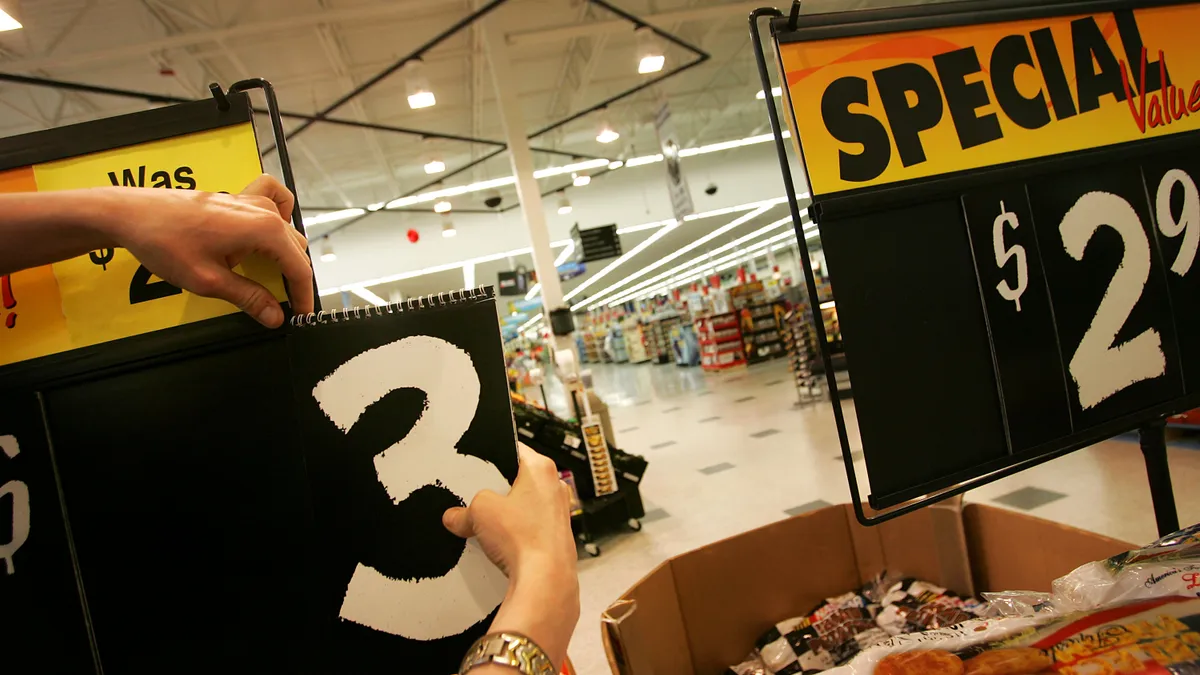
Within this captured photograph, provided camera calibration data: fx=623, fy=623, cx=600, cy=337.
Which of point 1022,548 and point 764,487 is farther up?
point 1022,548

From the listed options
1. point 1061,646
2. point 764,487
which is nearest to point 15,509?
point 1061,646

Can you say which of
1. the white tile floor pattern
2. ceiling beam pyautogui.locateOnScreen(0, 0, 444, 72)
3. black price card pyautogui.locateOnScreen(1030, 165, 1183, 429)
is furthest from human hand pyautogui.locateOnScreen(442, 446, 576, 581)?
ceiling beam pyautogui.locateOnScreen(0, 0, 444, 72)

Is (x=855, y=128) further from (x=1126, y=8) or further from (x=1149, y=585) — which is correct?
(x=1149, y=585)

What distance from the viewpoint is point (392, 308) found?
80 centimetres

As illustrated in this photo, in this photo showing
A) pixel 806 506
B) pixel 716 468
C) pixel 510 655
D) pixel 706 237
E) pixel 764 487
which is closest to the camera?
pixel 510 655

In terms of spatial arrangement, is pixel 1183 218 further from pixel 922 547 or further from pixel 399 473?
pixel 399 473

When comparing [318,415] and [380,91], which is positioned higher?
[380,91]

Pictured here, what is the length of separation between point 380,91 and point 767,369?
8.46 m

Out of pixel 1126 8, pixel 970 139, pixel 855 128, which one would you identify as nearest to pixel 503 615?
pixel 855 128

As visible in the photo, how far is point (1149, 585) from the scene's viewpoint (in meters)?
0.82

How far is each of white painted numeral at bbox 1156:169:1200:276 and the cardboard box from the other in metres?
0.51

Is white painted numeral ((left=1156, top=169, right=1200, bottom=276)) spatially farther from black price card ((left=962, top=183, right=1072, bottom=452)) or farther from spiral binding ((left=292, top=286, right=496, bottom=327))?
spiral binding ((left=292, top=286, right=496, bottom=327))

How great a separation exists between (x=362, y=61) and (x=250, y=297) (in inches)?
315

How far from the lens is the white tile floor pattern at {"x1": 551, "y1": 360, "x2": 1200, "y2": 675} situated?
303 centimetres
